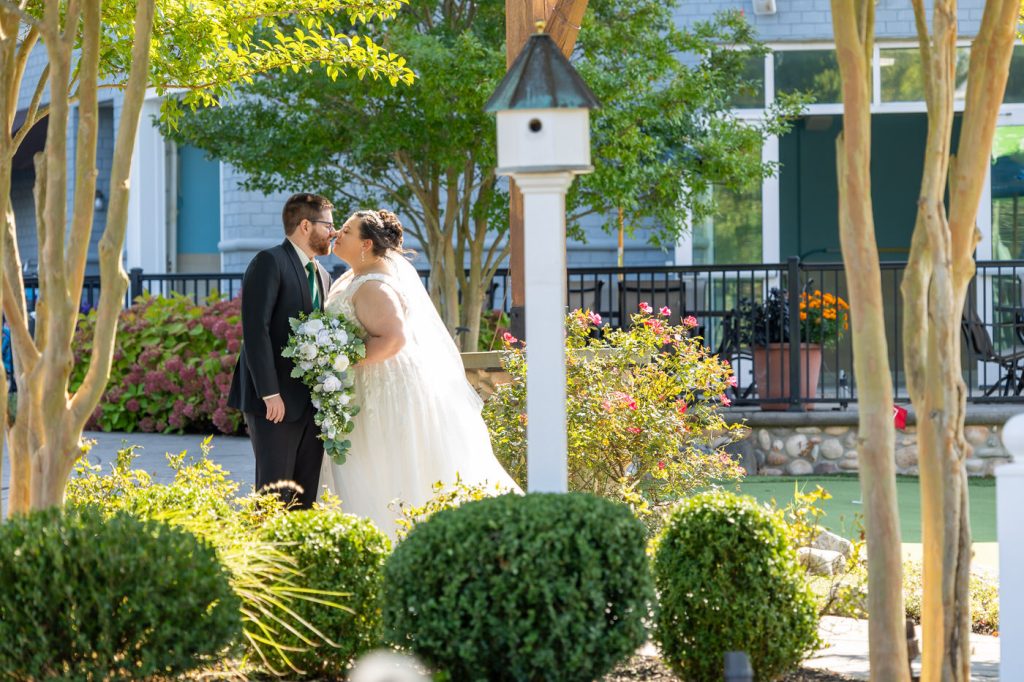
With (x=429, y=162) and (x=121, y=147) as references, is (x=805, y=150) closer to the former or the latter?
(x=429, y=162)

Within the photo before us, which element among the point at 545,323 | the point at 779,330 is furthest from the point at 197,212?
the point at 545,323

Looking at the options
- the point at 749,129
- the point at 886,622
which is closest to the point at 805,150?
the point at 749,129

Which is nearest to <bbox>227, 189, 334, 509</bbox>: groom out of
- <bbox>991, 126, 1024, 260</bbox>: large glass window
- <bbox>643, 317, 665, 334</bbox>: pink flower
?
<bbox>643, 317, 665, 334</bbox>: pink flower

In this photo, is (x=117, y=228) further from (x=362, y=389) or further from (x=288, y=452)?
(x=362, y=389)

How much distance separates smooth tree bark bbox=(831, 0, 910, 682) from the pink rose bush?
8.41 meters

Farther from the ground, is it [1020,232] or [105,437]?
[1020,232]

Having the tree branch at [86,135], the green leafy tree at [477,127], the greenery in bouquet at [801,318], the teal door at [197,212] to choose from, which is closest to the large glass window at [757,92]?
the green leafy tree at [477,127]

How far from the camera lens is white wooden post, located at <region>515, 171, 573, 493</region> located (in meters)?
3.69

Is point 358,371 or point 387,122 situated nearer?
point 358,371

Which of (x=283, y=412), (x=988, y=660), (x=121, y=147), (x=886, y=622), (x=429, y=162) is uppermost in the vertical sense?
(x=429, y=162)

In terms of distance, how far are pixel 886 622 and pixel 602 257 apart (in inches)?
423

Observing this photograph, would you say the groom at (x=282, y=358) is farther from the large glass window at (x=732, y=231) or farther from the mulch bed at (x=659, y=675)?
the large glass window at (x=732, y=231)

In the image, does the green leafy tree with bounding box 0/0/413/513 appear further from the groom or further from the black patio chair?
the black patio chair

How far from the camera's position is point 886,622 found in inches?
136
